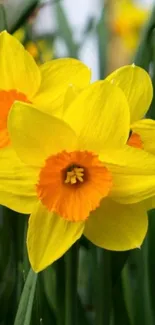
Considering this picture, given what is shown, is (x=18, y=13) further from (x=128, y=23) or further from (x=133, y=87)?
(x=128, y=23)

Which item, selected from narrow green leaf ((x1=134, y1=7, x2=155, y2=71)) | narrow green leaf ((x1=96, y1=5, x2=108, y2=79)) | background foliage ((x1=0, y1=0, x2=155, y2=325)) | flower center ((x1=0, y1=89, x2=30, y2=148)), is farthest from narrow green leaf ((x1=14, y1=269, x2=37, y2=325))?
narrow green leaf ((x1=96, y1=5, x2=108, y2=79))

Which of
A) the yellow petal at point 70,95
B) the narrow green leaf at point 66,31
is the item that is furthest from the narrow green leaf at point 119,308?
the narrow green leaf at point 66,31

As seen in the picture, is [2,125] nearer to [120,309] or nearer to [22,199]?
[22,199]

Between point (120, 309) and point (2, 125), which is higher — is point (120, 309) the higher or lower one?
the lower one

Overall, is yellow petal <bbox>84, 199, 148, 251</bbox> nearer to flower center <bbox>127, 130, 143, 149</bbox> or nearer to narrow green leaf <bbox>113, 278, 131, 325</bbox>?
flower center <bbox>127, 130, 143, 149</bbox>

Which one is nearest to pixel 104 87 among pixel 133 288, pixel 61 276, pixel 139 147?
pixel 139 147
